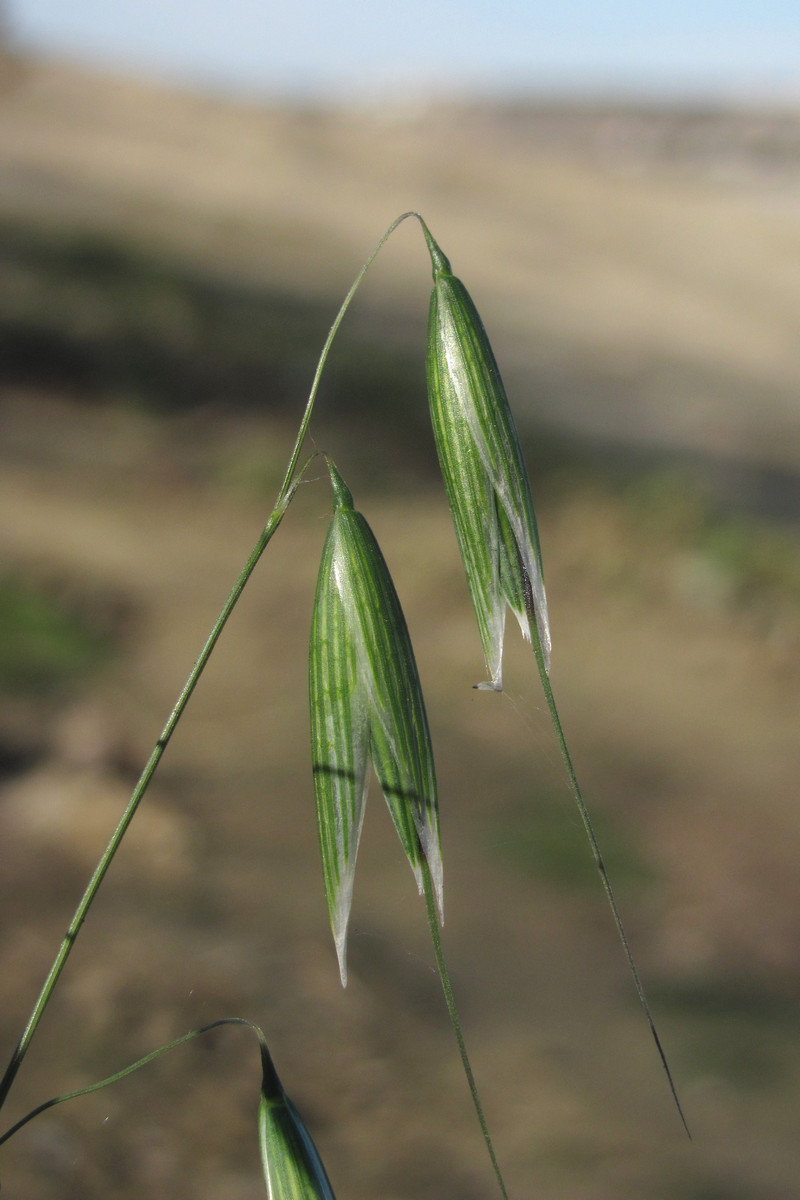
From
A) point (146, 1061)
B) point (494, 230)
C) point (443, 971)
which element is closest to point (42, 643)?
point (146, 1061)

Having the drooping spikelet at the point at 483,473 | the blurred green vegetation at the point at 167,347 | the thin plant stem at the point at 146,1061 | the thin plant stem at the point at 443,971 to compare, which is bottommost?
the thin plant stem at the point at 146,1061

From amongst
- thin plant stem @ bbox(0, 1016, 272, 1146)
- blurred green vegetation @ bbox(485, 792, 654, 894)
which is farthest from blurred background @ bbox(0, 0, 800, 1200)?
thin plant stem @ bbox(0, 1016, 272, 1146)

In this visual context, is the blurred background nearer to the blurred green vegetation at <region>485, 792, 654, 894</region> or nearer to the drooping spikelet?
the blurred green vegetation at <region>485, 792, 654, 894</region>

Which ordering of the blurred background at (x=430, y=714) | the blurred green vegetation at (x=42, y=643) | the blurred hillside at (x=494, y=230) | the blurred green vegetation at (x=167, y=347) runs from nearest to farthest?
the blurred background at (x=430, y=714), the blurred green vegetation at (x=42, y=643), the blurred green vegetation at (x=167, y=347), the blurred hillside at (x=494, y=230)

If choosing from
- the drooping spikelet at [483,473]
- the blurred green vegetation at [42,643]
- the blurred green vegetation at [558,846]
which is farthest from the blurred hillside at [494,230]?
the drooping spikelet at [483,473]

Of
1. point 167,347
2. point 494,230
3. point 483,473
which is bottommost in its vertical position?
point 483,473

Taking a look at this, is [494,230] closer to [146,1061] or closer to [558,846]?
[558,846]

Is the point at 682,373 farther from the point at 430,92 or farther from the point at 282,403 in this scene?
the point at 430,92

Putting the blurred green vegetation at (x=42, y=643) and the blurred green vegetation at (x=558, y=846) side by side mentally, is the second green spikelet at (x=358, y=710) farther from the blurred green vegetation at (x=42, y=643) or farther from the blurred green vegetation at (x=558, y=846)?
the blurred green vegetation at (x=42, y=643)

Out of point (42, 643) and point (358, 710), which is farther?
point (42, 643)
